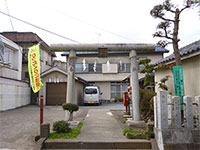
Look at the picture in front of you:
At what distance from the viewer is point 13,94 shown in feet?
47.4

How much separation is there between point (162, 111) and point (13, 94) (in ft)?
44.0

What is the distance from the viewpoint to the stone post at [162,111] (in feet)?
15.2

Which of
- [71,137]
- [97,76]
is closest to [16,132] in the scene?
[71,137]

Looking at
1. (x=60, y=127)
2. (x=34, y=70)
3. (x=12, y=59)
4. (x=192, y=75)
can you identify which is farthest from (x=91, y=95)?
(x=192, y=75)

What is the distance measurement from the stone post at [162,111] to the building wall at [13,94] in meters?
11.9

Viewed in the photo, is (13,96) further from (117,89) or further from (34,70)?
(117,89)

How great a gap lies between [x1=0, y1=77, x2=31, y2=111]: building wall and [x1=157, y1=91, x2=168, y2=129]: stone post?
11.9m

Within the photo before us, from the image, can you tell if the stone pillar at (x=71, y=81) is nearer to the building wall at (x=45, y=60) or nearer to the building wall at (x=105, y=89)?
the building wall at (x=45, y=60)

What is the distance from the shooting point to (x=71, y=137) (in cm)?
554

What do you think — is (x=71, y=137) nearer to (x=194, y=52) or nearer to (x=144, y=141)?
(x=144, y=141)

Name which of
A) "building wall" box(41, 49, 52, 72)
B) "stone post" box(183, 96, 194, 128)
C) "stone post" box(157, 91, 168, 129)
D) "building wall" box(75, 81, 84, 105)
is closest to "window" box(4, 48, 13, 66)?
"building wall" box(41, 49, 52, 72)

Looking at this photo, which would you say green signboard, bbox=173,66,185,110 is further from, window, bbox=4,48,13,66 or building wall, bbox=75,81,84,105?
window, bbox=4,48,13,66

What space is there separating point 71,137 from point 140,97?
432 cm

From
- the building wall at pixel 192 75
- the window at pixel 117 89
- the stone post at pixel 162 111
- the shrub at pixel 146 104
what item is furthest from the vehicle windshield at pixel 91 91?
the stone post at pixel 162 111
